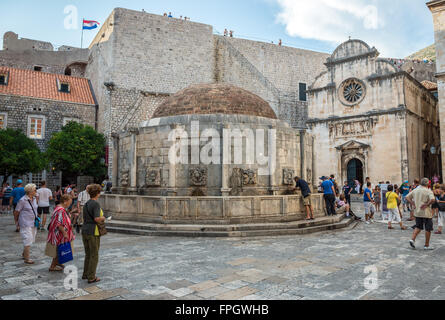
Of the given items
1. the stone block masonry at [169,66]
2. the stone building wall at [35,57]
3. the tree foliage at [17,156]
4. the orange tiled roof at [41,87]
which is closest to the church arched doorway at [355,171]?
the stone block masonry at [169,66]

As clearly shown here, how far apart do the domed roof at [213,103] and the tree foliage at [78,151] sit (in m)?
15.6

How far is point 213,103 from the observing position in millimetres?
11656

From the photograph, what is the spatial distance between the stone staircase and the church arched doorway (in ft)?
63.5

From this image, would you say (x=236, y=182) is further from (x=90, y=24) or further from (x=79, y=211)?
(x=90, y=24)

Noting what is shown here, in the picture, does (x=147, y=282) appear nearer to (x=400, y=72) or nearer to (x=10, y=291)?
(x=10, y=291)

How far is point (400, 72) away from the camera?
2439 cm

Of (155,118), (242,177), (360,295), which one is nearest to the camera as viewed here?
(360,295)

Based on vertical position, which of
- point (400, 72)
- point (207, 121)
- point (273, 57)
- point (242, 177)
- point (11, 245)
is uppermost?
point (273, 57)

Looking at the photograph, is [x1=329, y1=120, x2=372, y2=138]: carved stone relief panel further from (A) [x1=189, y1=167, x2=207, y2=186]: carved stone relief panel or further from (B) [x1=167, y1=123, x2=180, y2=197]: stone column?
(B) [x1=167, y1=123, x2=180, y2=197]: stone column

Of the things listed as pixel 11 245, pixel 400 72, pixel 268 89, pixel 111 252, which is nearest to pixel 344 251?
pixel 111 252

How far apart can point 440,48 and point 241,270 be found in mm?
23392

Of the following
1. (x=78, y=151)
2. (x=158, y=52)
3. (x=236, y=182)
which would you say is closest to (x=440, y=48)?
(x=236, y=182)

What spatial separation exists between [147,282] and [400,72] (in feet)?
86.0

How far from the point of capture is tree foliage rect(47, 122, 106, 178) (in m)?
24.6
